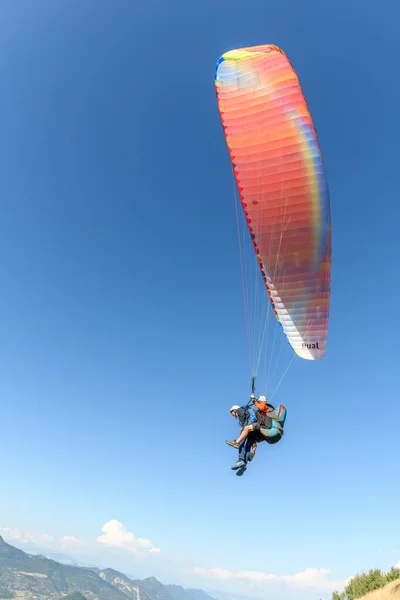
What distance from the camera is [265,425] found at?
39.9ft

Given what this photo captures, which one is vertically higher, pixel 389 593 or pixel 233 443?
pixel 233 443

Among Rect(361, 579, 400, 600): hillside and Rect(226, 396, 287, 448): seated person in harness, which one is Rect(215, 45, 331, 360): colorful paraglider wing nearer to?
Rect(226, 396, 287, 448): seated person in harness

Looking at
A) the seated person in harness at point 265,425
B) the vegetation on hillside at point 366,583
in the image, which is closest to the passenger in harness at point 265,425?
the seated person in harness at point 265,425

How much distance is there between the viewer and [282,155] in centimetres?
1328

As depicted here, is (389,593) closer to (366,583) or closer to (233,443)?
(366,583)

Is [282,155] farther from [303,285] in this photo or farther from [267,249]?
[303,285]

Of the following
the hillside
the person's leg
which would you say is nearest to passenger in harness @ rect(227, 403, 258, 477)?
the person's leg

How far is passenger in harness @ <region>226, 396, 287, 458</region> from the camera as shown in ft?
39.7

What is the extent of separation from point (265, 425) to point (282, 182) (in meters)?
7.57

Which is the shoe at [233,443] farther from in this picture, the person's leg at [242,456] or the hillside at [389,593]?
the hillside at [389,593]

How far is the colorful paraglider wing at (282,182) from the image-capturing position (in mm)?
13055

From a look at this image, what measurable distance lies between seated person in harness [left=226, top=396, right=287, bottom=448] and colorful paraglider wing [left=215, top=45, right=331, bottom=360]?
2585 mm

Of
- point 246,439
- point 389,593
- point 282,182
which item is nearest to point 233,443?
point 246,439

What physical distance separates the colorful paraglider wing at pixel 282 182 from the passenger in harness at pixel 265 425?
2584mm
